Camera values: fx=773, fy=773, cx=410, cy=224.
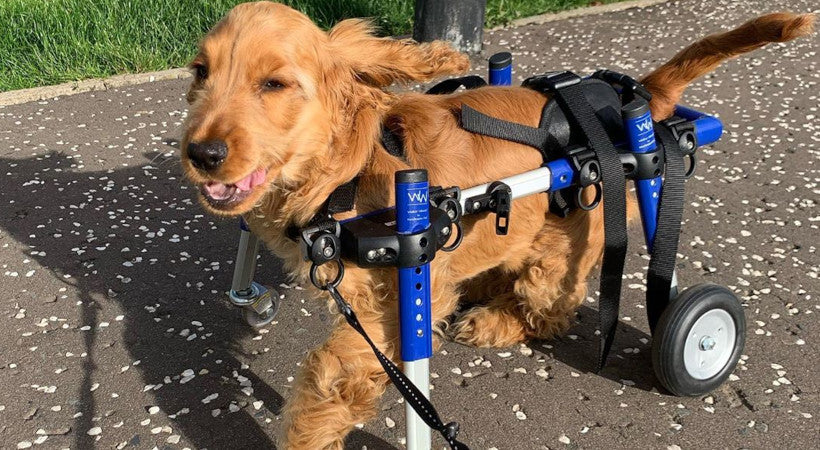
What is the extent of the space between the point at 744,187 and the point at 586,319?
1.84 metres

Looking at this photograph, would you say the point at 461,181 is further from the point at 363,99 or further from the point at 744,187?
the point at 744,187

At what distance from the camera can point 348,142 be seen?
2.53m

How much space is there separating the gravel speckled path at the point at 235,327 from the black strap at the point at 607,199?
395 mm

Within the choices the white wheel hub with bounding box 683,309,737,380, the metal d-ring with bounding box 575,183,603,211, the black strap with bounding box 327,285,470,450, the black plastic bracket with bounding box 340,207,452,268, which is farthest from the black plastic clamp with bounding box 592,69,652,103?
the black strap with bounding box 327,285,470,450

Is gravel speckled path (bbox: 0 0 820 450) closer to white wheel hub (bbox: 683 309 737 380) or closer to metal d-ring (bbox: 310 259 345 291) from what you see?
white wheel hub (bbox: 683 309 737 380)

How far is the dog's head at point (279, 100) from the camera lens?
2.23 m

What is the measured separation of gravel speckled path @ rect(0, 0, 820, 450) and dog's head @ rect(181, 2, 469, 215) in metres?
1.10

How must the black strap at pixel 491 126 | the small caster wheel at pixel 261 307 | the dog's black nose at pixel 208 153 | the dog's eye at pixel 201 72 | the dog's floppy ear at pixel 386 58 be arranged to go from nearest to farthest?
the dog's black nose at pixel 208 153 < the dog's eye at pixel 201 72 < the dog's floppy ear at pixel 386 58 < the black strap at pixel 491 126 < the small caster wheel at pixel 261 307

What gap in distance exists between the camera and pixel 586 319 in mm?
3664

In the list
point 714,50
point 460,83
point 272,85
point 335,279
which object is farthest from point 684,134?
point 272,85

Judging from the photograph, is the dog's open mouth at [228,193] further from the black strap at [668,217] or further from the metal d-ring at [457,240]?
the black strap at [668,217]

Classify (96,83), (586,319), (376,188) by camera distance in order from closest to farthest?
(376,188)
(586,319)
(96,83)

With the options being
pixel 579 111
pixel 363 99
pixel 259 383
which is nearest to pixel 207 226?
pixel 259 383

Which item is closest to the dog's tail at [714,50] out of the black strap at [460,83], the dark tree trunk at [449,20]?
the black strap at [460,83]
